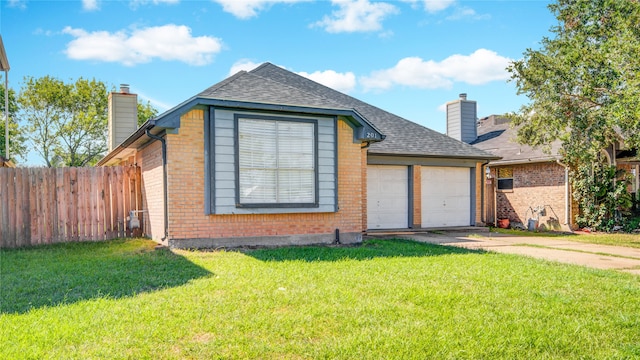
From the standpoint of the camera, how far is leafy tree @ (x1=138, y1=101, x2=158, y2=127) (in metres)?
35.3

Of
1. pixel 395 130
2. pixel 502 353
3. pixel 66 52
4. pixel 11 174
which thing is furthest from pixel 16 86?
pixel 502 353

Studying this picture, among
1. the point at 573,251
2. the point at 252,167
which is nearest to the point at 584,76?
the point at 573,251

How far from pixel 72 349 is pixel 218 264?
363 cm

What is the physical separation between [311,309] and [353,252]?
13.4 ft

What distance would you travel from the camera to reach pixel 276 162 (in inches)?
367

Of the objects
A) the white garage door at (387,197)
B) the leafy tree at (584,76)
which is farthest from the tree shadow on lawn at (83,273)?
the leafy tree at (584,76)

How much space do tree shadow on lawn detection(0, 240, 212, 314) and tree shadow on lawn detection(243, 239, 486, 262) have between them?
5.32 feet

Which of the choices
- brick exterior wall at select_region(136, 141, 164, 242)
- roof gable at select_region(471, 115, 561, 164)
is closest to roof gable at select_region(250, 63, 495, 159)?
roof gable at select_region(471, 115, 561, 164)

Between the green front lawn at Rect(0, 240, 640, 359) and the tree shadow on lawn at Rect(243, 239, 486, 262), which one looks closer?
the green front lawn at Rect(0, 240, 640, 359)

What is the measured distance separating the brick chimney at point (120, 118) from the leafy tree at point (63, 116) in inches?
626

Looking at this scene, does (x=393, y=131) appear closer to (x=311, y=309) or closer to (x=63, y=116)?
(x=311, y=309)

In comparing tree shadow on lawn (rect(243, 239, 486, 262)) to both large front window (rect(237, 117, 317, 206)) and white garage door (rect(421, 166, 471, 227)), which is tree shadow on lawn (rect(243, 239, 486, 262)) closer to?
large front window (rect(237, 117, 317, 206))

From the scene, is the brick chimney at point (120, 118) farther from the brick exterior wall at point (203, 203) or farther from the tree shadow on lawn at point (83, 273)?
the tree shadow on lawn at point (83, 273)

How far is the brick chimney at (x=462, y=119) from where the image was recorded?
20.5m
